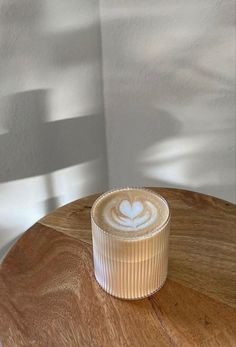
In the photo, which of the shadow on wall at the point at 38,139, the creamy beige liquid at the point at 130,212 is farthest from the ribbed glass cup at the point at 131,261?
the shadow on wall at the point at 38,139

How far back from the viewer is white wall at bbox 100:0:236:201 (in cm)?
92

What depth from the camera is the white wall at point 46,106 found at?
0.86 m

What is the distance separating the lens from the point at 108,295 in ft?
2.09

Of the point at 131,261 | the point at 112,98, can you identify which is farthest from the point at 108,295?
the point at 112,98

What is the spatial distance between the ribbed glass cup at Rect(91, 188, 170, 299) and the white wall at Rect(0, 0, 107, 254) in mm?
363

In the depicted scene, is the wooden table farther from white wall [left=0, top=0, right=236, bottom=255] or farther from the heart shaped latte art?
white wall [left=0, top=0, right=236, bottom=255]

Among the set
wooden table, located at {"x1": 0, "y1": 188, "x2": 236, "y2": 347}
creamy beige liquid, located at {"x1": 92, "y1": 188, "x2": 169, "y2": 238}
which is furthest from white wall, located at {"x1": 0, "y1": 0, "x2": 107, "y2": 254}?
creamy beige liquid, located at {"x1": 92, "y1": 188, "x2": 169, "y2": 238}

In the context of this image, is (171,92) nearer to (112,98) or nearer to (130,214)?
(112,98)

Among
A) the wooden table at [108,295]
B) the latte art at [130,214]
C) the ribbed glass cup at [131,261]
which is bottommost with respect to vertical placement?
the wooden table at [108,295]

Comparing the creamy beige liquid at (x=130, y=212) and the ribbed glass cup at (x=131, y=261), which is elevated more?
the creamy beige liquid at (x=130, y=212)

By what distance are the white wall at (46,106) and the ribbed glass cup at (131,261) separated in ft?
1.19

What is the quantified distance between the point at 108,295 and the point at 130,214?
0.37ft

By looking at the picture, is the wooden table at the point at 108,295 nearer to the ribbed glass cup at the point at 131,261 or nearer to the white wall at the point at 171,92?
the ribbed glass cup at the point at 131,261

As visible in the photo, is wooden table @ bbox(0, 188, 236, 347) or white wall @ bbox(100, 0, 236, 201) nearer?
wooden table @ bbox(0, 188, 236, 347)
